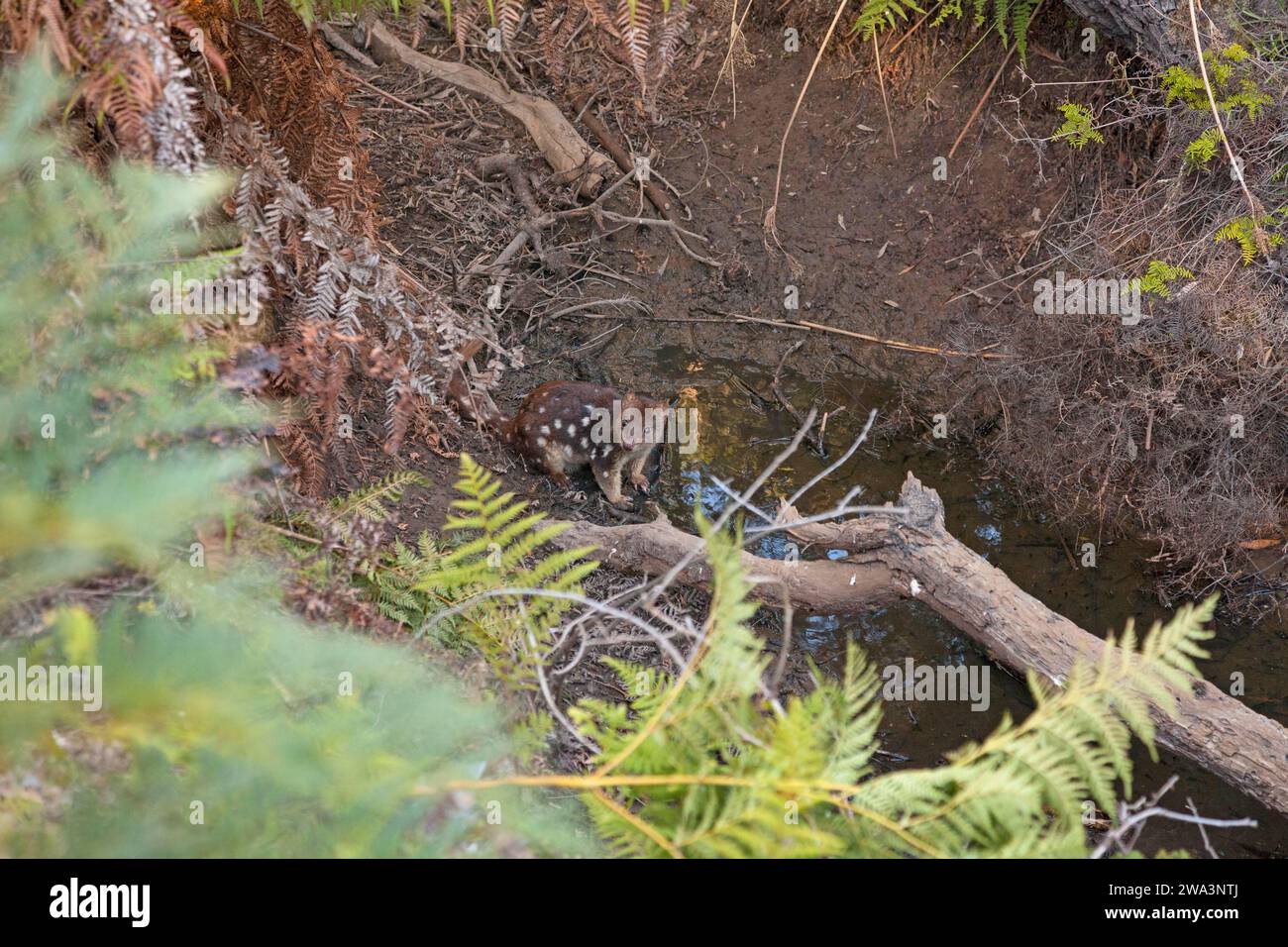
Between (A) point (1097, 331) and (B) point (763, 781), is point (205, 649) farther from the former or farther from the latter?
(A) point (1097, 331)

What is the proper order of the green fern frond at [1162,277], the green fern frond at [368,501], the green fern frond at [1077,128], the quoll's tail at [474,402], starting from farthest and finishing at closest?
the green fern frond at [1077,128]
the green fern frond at [1162,277]
the quoll's tail at [474,402]
the green fern frond at [368,501]

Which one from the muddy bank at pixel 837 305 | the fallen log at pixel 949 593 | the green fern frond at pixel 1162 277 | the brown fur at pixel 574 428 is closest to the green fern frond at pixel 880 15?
the muddy bank at pixel 837 305

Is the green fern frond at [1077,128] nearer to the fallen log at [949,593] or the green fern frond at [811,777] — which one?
the fallen log at [949,593]

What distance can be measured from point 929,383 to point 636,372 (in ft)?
5.71

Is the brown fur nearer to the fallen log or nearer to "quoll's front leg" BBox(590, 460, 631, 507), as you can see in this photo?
"quoll's front leg" BBox(590, 460, 631, 507)

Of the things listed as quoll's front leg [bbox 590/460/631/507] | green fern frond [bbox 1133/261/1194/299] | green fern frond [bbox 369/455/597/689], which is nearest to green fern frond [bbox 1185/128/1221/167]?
green fern frond [bbox 1133/261/1194/299]

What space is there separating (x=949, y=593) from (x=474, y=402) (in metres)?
2.34

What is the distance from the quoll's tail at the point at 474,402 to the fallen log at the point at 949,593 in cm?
76

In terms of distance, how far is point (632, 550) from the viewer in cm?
432

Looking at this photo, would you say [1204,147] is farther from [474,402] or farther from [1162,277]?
[474,402]

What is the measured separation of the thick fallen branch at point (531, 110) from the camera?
18.9 feet

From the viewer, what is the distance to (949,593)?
3.79 metres

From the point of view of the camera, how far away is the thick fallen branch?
5.77m

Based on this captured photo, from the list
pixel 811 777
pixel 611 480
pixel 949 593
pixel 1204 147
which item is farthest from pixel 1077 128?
pixel 811 777
